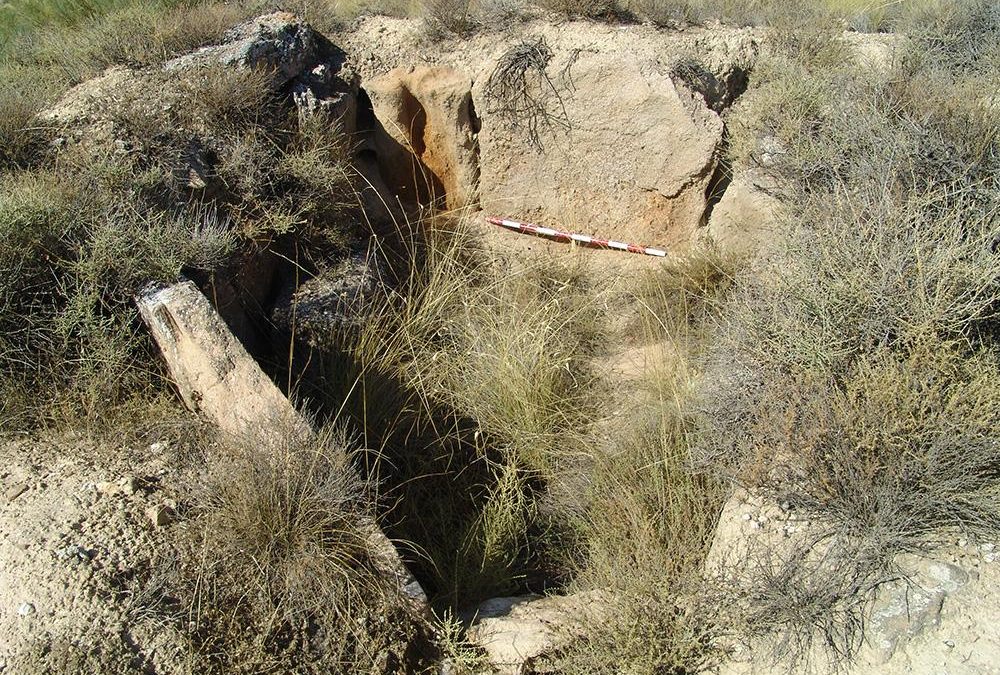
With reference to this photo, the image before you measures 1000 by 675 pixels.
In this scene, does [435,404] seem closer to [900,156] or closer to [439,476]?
[439,476]

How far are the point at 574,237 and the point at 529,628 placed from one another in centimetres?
302

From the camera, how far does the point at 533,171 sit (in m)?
5.73

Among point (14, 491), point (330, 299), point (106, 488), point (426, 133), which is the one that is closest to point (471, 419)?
point (330, 299)

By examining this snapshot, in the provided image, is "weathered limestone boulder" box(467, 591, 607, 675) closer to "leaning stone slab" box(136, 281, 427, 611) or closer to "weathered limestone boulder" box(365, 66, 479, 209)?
"leaning stone slab" box(136, 281, 427, 611)

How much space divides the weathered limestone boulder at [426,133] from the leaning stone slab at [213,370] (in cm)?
232

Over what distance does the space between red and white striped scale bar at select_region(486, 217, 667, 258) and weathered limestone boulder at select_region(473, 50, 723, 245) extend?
72 mm

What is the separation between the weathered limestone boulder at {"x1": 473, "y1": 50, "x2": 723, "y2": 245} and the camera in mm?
5383

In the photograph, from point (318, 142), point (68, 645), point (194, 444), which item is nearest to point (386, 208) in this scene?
point (318, 142)

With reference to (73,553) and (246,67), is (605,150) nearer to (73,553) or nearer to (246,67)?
(246,67)

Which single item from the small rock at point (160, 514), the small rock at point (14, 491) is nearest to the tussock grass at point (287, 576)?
the small rock at point (160, 514)

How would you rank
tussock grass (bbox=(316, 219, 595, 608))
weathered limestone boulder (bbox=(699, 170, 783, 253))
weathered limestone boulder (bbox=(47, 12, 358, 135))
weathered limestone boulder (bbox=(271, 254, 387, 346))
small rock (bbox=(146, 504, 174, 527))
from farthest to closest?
weathered limestone boulder (bbox=(699, 170, 783, 253)) → weathered limestone boulder (bbox=(47, 12, 358, 135)) → weathered limestone boulder (bbox=(271, 254, 387, 346)) → tussock grass (bbox=(316, 219, 595, 608)) → small rock (bbox=(146, 504, 174, 527))

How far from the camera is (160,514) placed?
3133 mm

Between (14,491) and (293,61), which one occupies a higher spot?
(293,61)

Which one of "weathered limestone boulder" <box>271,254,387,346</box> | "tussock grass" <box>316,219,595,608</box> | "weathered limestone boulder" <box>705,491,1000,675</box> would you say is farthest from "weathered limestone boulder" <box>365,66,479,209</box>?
"weathered limestone boulder" <box>705,491,1000,675</box>
